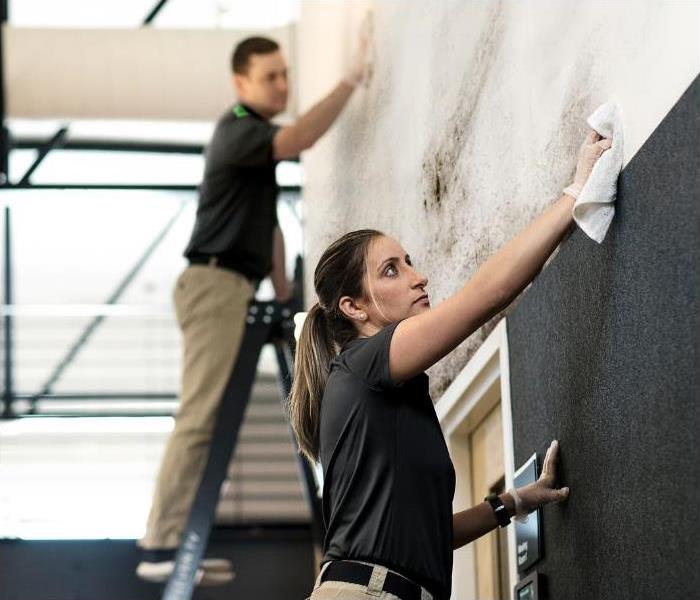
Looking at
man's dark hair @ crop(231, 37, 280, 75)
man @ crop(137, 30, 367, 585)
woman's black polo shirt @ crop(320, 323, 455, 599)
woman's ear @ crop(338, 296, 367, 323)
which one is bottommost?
woman's black polo shirt @ crop(320, 323, 455, 599)

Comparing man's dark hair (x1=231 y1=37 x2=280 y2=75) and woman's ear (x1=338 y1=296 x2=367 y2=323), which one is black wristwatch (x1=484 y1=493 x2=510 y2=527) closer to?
woman's ear (x1=338 y1=296 x2=367 y2=323)

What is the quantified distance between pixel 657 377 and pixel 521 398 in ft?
2.37

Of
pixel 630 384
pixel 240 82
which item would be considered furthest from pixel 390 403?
pixel 240 82

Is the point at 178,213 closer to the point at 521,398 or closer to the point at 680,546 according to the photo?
the point at 521,398

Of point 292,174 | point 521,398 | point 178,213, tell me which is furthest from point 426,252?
point 178,213

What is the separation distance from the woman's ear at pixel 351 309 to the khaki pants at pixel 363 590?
1.26 ft

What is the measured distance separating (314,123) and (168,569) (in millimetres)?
1468

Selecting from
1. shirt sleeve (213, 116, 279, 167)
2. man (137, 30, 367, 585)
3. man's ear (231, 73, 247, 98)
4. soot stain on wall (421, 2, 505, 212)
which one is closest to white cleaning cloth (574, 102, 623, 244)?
soot stain on wall (421, 2, 505, 212)

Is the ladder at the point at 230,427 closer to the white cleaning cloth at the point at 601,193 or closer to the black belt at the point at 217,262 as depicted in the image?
the black belt at the point at 217,262

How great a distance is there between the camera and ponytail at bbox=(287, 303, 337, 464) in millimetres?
1948

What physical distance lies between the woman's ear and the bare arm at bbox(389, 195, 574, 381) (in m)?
0.21

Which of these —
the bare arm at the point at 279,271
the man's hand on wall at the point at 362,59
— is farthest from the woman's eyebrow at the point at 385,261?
the bare arm at the point at 279,271

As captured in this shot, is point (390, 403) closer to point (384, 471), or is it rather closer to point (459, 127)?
point (384, 471)

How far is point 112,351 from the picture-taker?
27.5 ft
